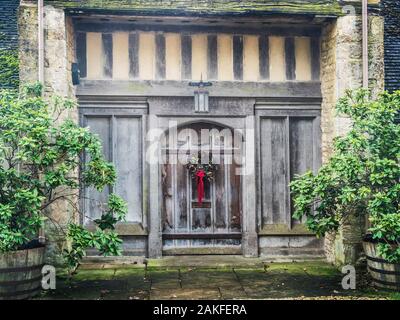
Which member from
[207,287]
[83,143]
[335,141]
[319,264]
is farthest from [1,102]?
[319,264]

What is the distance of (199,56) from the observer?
10.0 metres

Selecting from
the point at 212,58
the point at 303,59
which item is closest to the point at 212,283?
the point at 212,58

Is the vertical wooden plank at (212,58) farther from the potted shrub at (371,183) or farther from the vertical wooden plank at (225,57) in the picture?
the potted shrub at (371,183)

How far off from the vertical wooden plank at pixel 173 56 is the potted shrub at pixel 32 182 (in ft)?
7.42

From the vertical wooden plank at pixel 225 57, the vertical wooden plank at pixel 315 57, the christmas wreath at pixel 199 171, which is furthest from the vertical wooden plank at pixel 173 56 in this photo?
the vertical wooden plank at pixel 315 57

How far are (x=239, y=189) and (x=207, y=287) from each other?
234cm

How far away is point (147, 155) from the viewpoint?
10047mm

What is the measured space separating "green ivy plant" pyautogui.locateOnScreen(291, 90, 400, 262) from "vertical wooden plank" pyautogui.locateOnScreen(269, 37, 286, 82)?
67.2 inches

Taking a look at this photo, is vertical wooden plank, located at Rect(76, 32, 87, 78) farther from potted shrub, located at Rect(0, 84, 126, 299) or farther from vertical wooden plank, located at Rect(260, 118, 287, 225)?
vertical wooden plank, located at Rect(260, 118, 287, 225)

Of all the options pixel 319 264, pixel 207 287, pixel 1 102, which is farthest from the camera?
pixel 319 264

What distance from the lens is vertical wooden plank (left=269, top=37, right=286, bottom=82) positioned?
10.1 meters

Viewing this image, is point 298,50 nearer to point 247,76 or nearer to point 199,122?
point 247,76

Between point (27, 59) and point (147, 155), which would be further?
point (147, 155)

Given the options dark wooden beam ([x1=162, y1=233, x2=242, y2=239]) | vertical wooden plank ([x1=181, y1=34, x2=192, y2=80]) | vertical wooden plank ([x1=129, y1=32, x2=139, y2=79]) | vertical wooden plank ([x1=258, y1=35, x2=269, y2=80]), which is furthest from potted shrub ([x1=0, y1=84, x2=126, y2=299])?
vertical wooden plank ([x1=258, y1=35, x2=269, y2=80])
